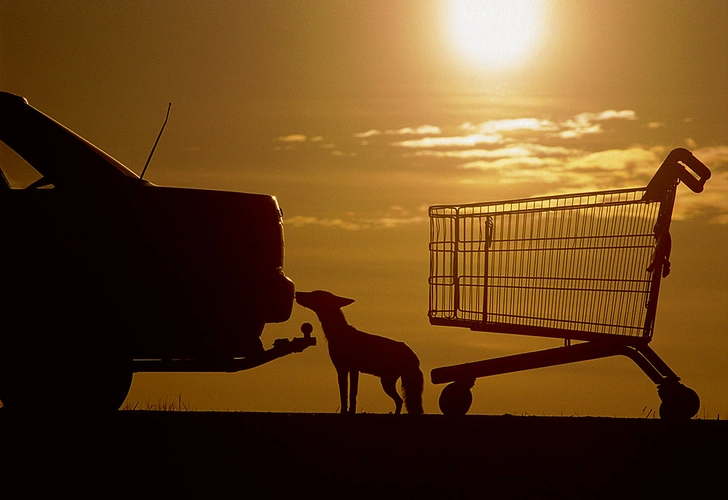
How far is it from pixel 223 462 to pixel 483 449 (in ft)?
5.17

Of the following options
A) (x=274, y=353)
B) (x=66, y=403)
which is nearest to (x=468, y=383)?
(x=274, y=353)

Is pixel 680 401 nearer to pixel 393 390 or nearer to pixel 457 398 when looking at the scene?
pixel 457 398

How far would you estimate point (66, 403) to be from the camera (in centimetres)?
749

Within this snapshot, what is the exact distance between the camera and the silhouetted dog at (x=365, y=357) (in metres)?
9.76

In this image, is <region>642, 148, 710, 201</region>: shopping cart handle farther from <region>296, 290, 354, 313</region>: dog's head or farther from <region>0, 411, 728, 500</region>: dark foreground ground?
<region>296, 290, 354, 313</region>: dog's head

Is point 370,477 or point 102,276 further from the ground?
point 102,276

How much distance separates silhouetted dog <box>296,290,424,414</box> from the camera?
9.76 metres

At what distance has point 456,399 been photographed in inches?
361

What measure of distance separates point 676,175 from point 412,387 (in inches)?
127

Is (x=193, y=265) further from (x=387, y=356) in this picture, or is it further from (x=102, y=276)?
(x=387, y=356)

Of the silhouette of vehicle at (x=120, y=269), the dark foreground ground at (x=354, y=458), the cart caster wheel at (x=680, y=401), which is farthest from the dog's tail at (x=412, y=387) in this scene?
the silhouette of vehicle at (x=120, y=269)

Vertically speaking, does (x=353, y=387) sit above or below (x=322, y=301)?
below

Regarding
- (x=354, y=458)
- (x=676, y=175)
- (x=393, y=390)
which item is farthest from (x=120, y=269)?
(x=676, y=175)

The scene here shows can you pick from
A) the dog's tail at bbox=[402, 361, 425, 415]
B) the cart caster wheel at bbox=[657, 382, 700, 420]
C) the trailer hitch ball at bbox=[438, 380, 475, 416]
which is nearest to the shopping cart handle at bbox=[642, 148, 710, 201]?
the cart caster wheel at bbox=[657, 382, 700, 420]
